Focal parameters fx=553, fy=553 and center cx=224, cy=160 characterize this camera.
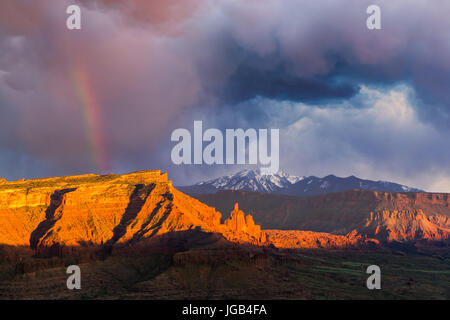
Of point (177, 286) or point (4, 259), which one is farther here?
point (4, 259)

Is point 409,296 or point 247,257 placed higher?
point 247,257

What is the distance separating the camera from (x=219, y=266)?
167375 millimetres

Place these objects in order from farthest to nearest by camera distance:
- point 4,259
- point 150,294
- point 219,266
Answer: point 4,259 → point 219,266 → point 150,294

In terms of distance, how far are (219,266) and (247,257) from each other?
1155cm

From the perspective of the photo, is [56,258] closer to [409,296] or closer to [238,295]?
[238,295]

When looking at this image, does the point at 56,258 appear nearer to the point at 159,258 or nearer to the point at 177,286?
the point at 159,258
